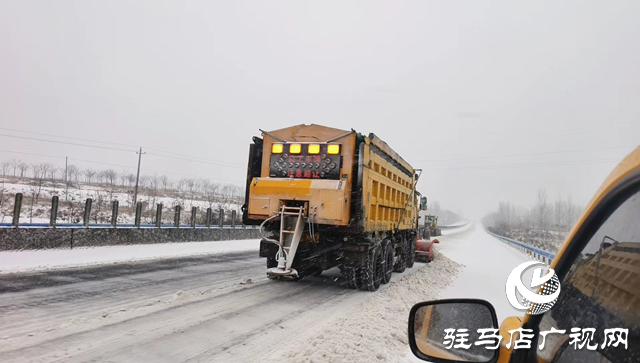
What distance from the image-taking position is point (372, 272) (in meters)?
8.80

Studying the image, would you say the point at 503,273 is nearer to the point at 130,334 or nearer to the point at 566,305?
the point at 130,334

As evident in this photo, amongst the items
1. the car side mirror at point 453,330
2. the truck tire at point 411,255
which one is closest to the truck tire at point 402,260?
the truck tire at point 411,255

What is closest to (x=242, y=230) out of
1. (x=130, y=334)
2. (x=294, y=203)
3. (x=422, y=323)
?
(x=294, y=203)

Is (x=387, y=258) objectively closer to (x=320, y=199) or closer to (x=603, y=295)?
(x=320, y=199)

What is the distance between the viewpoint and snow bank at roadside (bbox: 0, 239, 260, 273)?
33.2 ft

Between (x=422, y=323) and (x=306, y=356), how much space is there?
2892mm

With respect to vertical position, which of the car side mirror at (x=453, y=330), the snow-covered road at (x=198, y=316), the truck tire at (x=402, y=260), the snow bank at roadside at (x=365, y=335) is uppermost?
the car side mirror at (x=453, y=330)

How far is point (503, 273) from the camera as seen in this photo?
1348 centimetres

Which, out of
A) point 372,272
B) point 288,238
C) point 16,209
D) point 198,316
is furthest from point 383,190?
point 16,209

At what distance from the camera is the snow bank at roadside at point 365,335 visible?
443 cm

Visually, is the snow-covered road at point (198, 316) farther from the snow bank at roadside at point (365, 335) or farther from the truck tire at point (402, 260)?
the truck tire at point (402, 260)

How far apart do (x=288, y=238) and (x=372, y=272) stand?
7.01ft

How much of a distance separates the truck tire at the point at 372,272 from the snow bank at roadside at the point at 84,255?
7.51 metres

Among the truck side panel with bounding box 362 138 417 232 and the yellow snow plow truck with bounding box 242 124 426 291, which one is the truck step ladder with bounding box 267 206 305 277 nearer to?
the yellow snow plow truck with bounding box 242 124 426 291
